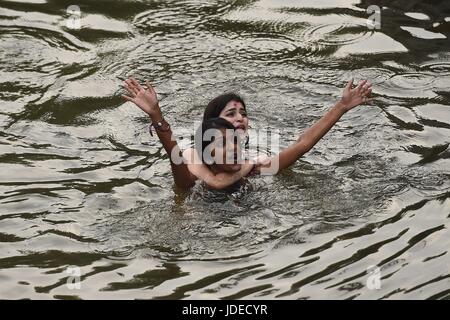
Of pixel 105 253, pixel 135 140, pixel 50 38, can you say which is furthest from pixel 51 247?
pixel 50 38

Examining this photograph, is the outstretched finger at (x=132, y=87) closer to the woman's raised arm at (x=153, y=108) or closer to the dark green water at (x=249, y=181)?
the woman's raised arm at (x=153, y=108)

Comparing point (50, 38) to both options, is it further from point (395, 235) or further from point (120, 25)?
point (395, 235)

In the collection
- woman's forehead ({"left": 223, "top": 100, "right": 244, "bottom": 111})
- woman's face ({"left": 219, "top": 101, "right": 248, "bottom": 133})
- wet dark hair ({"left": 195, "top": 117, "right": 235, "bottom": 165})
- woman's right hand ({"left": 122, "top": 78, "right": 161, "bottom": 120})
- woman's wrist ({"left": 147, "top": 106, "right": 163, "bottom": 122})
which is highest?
woman's forehead ({"left": 223, "top": 100, "right": 244, "bottom": 111})

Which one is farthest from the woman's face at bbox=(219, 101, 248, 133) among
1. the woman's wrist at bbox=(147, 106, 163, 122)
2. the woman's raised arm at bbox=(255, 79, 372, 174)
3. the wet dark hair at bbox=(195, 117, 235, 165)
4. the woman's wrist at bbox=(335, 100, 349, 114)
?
the woman's wrist at bbox=(147, 106, 163, 122)

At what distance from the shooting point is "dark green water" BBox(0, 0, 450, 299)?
20.7 ft

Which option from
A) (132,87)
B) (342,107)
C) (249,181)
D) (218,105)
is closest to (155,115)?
(132,87)

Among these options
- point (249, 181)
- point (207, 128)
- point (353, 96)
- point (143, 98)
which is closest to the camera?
point (143, 98)

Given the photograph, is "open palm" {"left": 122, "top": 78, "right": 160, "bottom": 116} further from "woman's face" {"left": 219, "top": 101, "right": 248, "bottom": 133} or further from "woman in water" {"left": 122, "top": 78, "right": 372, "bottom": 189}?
"woman's face" {"left": 219, "top": 101, "right": 248, "bottom": 133}

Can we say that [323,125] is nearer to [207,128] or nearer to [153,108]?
[207,128]

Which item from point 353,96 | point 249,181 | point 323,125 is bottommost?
point 249,181

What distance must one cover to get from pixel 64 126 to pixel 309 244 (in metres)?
3.21

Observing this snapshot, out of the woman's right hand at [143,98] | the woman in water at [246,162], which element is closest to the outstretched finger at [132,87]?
the woman's right hand at [143,98]

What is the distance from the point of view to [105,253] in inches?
259

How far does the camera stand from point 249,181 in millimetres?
7570
